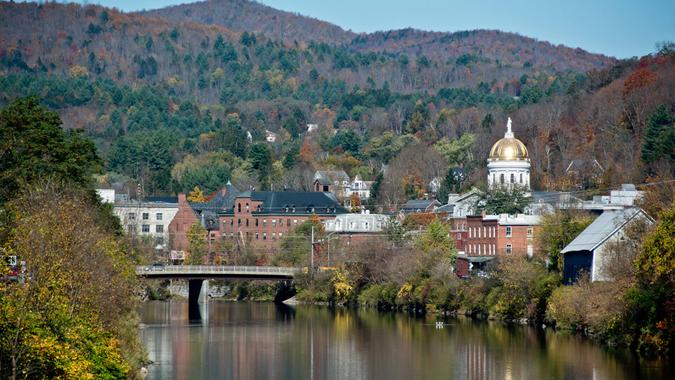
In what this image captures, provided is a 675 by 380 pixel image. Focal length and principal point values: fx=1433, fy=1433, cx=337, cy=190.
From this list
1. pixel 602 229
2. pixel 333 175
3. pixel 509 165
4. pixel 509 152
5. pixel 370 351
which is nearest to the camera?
pixel 370 351

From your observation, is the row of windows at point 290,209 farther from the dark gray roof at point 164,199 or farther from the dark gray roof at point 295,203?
the dark gray roof at point 164,199

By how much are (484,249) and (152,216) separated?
166 feet

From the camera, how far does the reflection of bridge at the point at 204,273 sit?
103 meters

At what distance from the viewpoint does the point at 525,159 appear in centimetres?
14362

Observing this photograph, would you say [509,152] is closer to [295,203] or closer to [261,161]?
[295,203]

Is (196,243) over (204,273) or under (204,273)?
over

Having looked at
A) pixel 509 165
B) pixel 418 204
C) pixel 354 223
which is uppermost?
pixel 509 165

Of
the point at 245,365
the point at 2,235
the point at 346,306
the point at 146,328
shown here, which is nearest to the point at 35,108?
the point at 146,328

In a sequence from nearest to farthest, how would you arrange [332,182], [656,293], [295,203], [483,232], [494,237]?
[656,293] → [494,237] → [483,232] → [295,203] → [332,182]

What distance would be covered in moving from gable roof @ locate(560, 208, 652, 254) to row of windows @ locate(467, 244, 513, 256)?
2708 cm

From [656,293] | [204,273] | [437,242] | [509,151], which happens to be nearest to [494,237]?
[437,242]

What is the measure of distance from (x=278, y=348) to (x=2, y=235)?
22513mm

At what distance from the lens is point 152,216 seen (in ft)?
504

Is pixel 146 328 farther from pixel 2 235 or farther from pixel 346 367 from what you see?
pixel 2 235
